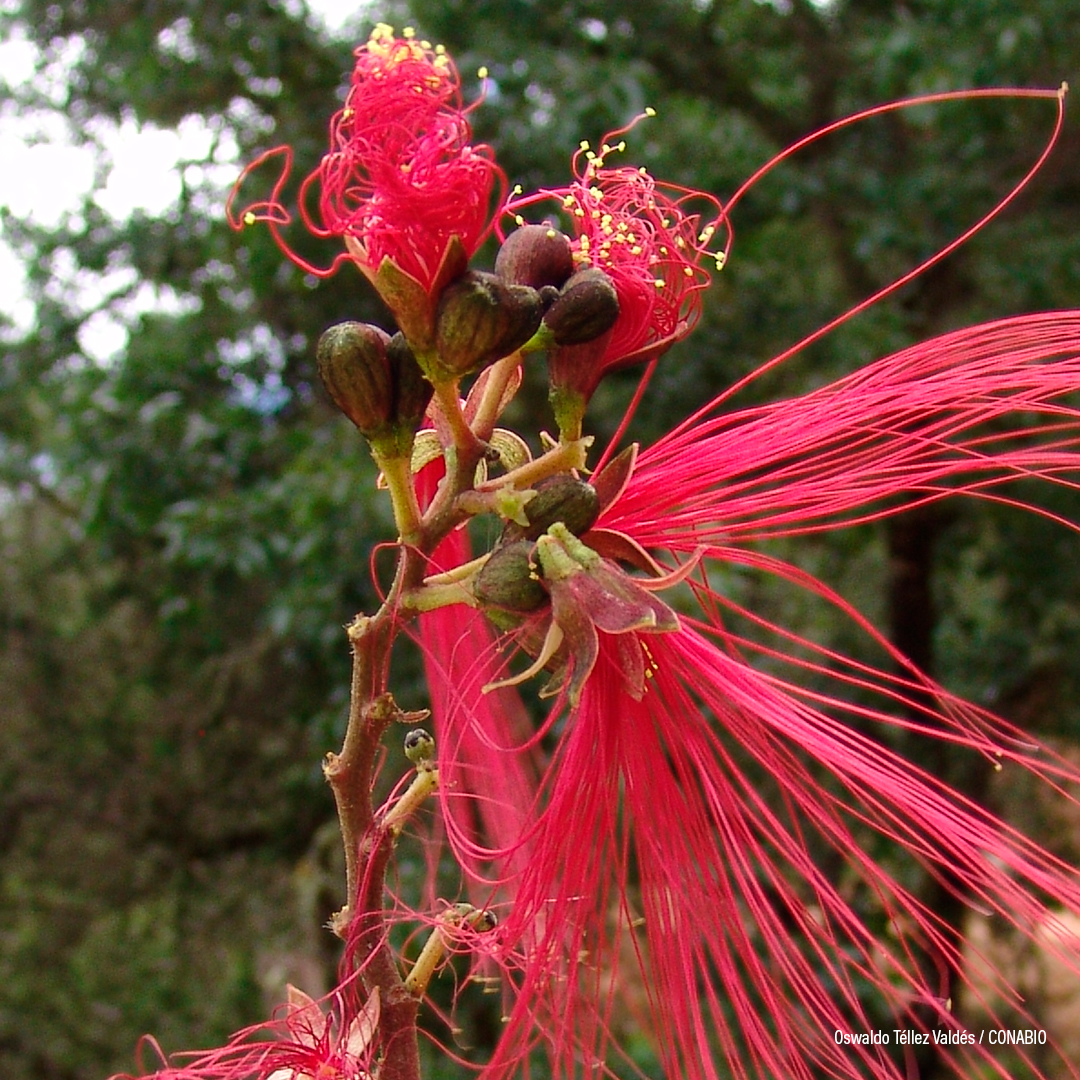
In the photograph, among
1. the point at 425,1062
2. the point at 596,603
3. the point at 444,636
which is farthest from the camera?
the point at 425,1062

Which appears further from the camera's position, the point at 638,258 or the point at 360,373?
the point at 638,258

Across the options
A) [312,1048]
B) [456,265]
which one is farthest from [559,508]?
[312,1048]

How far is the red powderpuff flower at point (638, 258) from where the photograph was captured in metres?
0.89

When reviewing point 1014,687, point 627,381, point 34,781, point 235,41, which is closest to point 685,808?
point 627,381

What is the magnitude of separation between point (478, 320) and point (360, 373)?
9cm

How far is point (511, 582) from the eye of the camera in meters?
0.76

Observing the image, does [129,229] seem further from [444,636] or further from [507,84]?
[444,636]

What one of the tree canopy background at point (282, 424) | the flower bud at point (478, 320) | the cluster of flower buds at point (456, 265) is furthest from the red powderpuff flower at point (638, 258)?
the tree canopy background at point (282, 424)

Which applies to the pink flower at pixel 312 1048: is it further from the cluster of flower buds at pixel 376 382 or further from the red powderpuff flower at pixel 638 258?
the red powderpuff flower at pixel 638 258

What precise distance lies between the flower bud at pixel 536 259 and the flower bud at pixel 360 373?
0.35 feet

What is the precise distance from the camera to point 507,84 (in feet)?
10.0

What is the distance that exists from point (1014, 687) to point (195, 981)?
3.14 m

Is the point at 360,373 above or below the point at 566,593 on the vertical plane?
above

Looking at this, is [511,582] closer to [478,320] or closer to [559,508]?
[559,508]
